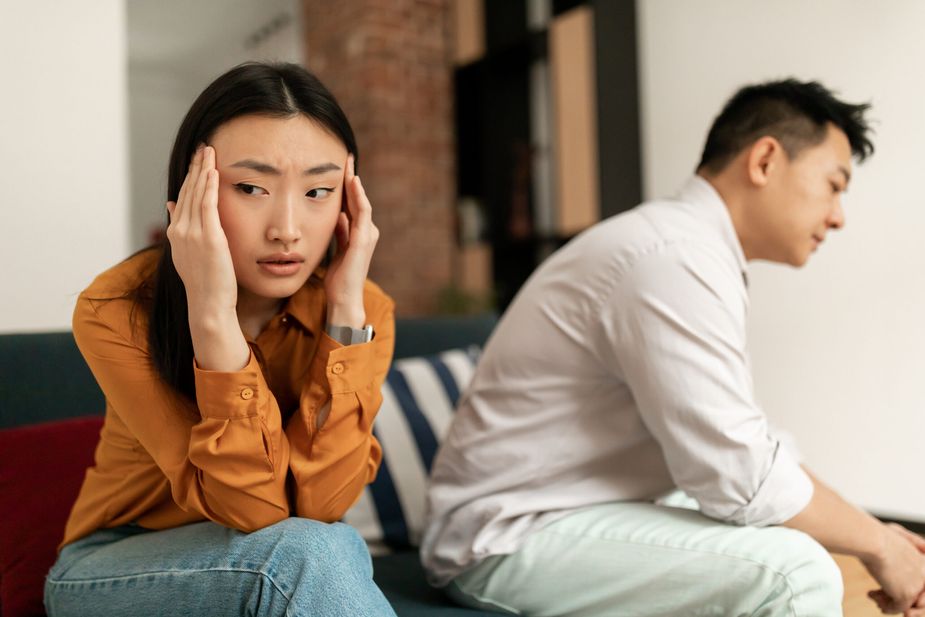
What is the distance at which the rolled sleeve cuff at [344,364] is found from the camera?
1.13 metres

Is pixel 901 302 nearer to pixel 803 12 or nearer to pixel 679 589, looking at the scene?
pixel 803 12

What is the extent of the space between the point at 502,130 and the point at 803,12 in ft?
6.22

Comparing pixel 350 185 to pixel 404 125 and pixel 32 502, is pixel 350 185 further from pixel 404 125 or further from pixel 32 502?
pixel 404 125

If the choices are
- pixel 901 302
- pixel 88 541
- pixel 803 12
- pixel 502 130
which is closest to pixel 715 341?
pixel 88 541

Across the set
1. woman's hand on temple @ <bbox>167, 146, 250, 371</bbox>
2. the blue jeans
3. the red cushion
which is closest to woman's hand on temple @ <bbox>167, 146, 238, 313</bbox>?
woman's hand on temple @ <bbox>167, 146, 250, 371</bbox>

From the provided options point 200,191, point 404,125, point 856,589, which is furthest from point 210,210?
point 404,125

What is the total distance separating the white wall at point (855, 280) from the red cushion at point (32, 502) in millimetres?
2100

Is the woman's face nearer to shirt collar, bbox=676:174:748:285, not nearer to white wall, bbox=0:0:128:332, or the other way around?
shirt collar, bbox=676:174:748:285

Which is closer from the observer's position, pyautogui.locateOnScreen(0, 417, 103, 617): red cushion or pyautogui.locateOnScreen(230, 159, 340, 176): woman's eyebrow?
pyautogui.locateOnScreen(230, 159, 340, 176): woman's eyebrow

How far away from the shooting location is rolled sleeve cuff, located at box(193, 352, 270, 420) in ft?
3.38

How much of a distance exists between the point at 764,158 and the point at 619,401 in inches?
21.4

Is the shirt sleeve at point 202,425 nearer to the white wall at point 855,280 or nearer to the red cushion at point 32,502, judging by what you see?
the red cushion at point 32,502

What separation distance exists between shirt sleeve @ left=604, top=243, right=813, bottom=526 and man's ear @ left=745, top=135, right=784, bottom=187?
0.28 meters

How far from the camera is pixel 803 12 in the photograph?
2533 mm
